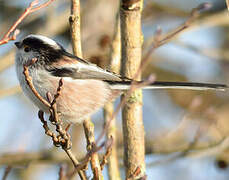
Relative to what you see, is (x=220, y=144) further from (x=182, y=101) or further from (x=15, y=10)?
(x=15, y=10)

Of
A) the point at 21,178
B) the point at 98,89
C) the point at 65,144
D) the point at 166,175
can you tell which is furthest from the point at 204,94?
the point at 65,144

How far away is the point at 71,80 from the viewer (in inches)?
139

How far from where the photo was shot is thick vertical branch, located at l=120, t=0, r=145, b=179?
120 inches

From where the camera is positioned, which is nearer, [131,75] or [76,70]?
[131,75]

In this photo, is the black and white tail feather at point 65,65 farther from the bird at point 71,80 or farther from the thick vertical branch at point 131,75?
the thick vertical branch at point 131,75

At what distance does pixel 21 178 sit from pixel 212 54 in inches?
136

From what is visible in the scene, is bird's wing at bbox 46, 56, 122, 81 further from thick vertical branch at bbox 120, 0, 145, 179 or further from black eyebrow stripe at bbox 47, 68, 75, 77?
thick vertical branch at bbox 120, 0, 145, 179

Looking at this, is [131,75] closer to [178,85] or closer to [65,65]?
[178,85]

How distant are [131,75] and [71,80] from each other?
598mm

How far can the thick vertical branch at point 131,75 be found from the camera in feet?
9.96

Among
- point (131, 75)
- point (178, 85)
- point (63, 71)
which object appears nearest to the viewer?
point (178, 85)

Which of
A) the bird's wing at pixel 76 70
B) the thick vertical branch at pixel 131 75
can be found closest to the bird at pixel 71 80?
the bird's wing at pixel 76 70

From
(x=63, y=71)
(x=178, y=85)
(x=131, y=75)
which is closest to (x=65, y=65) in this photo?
(x=63, y=71)

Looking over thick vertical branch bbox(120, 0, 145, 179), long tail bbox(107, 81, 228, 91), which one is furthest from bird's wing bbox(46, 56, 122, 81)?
thick vertical branch bbox(120, 0, 145, 179)
